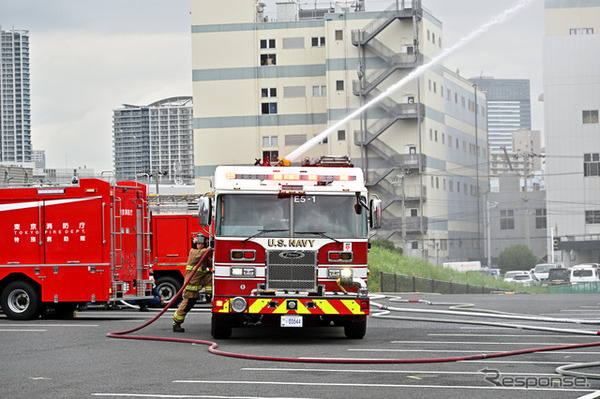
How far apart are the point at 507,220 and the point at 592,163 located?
113 feet

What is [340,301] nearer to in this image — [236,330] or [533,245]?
[236,330]

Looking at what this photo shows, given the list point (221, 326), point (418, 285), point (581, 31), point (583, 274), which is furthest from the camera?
point (581, 31)

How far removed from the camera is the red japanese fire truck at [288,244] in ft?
57.7

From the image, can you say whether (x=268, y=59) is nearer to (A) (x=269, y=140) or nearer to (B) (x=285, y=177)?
(A) (x=269, y=140)

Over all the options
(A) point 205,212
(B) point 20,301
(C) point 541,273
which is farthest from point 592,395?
(C) point 541,273

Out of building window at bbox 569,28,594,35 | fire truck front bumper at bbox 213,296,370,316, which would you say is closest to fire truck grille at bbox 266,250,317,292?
fire truck front bumper at bbox 213,296,370,316

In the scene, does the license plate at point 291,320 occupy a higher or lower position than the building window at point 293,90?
lower

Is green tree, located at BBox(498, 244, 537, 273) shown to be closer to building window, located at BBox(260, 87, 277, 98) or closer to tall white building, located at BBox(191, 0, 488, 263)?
tall white building, located at BBox(191, 0, 488, 263)

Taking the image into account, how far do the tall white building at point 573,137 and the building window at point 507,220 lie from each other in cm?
3121

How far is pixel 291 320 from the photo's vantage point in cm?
1756

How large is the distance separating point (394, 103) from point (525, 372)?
7359 centimetres

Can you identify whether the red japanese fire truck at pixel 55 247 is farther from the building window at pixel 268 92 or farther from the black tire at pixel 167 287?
the building window at pixel 268 92

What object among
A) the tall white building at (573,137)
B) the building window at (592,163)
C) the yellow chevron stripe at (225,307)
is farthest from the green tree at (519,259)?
the yellow chevron stripe at (225,307)

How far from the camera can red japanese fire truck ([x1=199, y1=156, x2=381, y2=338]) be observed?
17.6m
